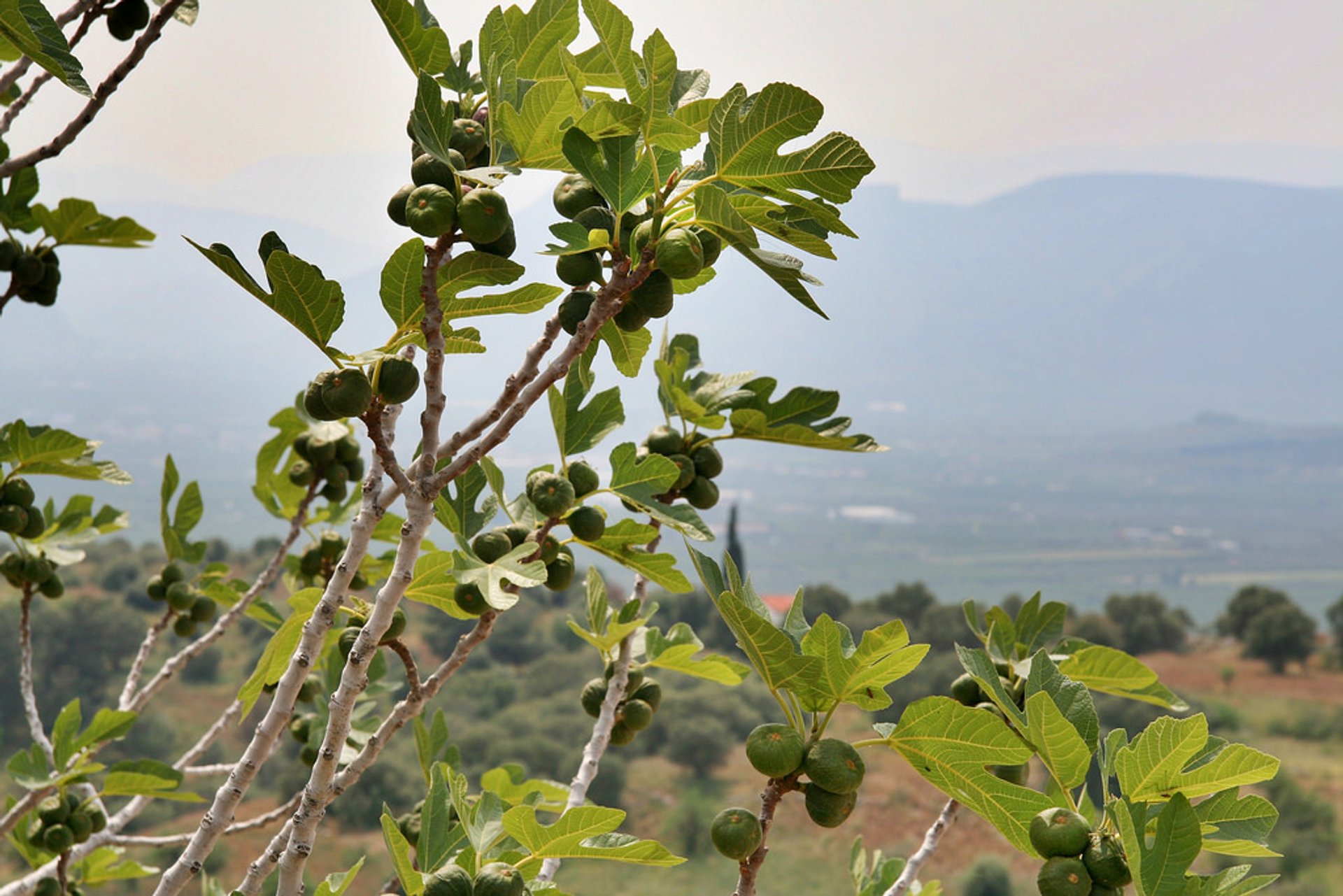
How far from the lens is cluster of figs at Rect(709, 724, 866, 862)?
3.13 feet

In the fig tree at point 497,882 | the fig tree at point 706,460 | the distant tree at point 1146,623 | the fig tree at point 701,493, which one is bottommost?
the distant tree at point 1146,623

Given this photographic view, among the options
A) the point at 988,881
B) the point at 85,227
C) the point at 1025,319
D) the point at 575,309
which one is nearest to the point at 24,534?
the point at 85,227

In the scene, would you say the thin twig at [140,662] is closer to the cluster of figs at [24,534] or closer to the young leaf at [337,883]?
the cluster of figs at [24,534]

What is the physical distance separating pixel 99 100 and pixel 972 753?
1.59 meters

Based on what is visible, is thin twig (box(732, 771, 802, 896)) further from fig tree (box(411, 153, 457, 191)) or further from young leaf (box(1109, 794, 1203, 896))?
fig tree (box(411, 153, 457, 191))

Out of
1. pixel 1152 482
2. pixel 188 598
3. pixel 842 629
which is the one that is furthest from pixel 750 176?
pixel 1152 482

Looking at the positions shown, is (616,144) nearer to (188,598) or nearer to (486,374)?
(188,598)

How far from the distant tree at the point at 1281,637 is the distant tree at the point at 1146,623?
1736mm

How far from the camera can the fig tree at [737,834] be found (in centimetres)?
97

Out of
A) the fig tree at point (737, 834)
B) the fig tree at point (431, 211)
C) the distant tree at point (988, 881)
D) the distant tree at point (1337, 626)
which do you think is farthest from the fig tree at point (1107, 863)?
the distant tree at point (1337, 626)

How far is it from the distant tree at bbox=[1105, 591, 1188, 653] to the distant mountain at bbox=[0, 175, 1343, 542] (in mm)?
57418

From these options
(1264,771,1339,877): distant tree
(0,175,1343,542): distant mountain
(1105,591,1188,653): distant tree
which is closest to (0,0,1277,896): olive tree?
(1264,771,1339,877): distant tree

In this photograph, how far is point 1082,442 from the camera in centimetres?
11725

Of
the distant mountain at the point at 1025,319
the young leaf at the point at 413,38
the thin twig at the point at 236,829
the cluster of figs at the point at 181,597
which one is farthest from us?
the distant mountain at the point at 1025,319
